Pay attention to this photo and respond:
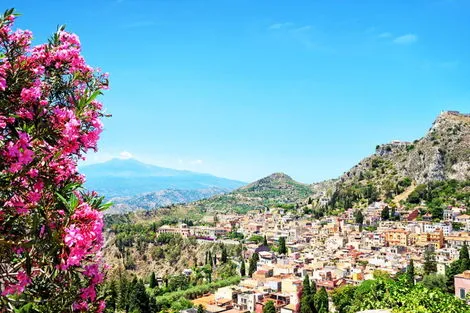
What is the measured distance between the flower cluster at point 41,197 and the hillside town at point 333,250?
2715 cm

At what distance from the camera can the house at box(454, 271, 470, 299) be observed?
24875 mm

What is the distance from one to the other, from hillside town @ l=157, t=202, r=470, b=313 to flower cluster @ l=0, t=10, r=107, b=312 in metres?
27.1

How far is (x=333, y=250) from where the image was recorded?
4938 cm

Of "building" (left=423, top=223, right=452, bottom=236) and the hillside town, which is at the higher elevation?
"building" (left=423, top=223, right=452, bottom=236)

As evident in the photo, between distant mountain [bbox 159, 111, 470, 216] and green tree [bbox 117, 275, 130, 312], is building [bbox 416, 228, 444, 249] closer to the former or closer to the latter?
distant mountain [bbox 159, 111, 470, 216]

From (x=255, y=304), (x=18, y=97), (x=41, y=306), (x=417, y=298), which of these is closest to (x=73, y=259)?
(x=41, y=306)

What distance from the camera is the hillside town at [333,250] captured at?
32.7 metres

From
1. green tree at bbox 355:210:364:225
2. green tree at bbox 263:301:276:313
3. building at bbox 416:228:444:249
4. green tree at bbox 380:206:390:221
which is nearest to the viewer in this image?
green tree at bbox 263:301:276:313

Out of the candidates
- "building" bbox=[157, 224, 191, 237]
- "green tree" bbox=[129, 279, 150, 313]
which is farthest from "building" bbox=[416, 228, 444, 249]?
"building" bbox=[157, 224, 191, 237]

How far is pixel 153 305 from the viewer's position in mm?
31906

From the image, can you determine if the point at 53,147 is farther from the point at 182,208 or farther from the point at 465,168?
the point at 182,208

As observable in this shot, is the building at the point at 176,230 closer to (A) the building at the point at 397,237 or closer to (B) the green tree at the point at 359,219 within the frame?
(B) the green tree at the point at 359,219

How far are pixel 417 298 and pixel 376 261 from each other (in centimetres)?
3206

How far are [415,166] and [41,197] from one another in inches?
3156
